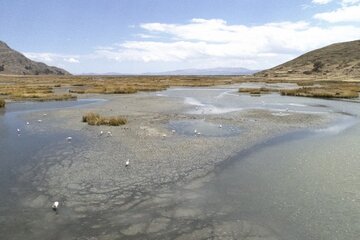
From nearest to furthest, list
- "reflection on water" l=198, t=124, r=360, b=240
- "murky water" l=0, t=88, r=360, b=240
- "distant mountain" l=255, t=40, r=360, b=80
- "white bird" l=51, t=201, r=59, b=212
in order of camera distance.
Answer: "murky water" l=0, t=88, r=360, b=240 < "reflection on water" l=198, t=124, r=360, b=240 < "white bird" l=51, t=201, r=59, b=212 < "distant mountain" l=255, t=40, r=360, b=80

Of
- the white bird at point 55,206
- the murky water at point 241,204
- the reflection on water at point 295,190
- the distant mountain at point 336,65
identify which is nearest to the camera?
the murky water at point 241,204

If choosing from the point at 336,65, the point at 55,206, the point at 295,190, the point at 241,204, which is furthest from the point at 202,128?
the point at 336,65

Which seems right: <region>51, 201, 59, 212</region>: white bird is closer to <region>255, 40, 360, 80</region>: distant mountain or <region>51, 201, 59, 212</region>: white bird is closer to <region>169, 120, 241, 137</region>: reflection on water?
<region>169, 120, 241, 137</region>: reflection on water

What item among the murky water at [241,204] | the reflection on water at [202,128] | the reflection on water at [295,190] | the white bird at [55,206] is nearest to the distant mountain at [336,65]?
the reflection on water at [202,128]

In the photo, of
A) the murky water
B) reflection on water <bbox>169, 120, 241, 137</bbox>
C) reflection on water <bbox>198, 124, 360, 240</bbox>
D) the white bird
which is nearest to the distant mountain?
reflection on water <bbox>169, 120, 241, 137</bbox>

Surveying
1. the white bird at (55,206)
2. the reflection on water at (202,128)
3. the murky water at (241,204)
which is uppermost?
the white bird at (55,206)

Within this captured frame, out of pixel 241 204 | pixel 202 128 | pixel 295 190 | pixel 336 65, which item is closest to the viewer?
pixel 241 204

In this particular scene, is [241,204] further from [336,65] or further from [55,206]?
[336,65]

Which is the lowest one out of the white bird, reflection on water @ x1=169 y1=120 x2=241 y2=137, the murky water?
reflection on water @ x1=169 y1=120 x2=241 y2=137

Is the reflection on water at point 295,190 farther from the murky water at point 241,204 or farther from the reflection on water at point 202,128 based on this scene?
the reflection on water at point 202,128

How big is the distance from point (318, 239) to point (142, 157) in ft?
37.8

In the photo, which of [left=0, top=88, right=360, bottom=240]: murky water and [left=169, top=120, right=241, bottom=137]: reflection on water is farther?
[left=169, top=120, right=241, bottom=137]: reflection on water

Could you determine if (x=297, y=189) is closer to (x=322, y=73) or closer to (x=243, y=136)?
(x=243, y=136)

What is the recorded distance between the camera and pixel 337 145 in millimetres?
25031
